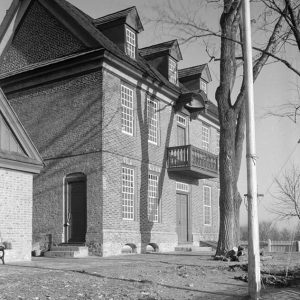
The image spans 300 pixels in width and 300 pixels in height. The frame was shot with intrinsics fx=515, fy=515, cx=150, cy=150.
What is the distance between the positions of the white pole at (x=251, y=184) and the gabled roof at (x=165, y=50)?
16718 millimetres

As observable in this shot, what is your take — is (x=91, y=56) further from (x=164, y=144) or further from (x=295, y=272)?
(x=295, y=272)

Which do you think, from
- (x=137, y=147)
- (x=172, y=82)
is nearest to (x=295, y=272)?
(x=137, y=147)

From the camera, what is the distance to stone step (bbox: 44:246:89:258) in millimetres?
18484

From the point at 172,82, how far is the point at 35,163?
1216 cm

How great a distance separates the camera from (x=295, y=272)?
12773 mm

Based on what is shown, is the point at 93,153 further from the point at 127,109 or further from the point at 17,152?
the point at 17,152

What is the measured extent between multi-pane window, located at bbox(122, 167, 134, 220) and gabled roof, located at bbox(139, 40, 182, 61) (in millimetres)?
7952

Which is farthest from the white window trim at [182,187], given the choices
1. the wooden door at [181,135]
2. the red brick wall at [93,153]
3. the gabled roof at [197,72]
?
the gabled roof at [197,72]

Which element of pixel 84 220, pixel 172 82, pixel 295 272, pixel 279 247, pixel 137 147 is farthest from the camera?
pixel 279 247

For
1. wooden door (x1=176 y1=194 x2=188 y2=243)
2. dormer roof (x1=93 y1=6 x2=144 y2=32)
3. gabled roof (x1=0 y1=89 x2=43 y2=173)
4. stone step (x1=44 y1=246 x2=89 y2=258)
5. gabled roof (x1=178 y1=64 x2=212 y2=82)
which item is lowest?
stone step (x1=44 y1=246 x2=89 y2=258)

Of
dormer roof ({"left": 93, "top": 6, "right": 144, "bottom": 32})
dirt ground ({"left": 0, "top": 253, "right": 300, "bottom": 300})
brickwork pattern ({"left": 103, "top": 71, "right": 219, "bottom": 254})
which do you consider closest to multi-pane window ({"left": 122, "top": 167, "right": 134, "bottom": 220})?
brickwork pattern ({"left": 103, "top": 71, "right": 219, "bottom": 254})

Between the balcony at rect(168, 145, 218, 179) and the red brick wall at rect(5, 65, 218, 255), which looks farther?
the balcony at rect(168, 145, 218, 179)

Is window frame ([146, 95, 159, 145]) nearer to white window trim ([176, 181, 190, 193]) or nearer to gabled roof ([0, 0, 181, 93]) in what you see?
gabled roof ([0, 0, 181, 93])

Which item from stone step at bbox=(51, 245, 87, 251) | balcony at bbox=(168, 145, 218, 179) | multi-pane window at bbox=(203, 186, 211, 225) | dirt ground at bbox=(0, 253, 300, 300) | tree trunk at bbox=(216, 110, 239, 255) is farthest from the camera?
multi-pane window at bbox=(203, 186, 211, 225)
